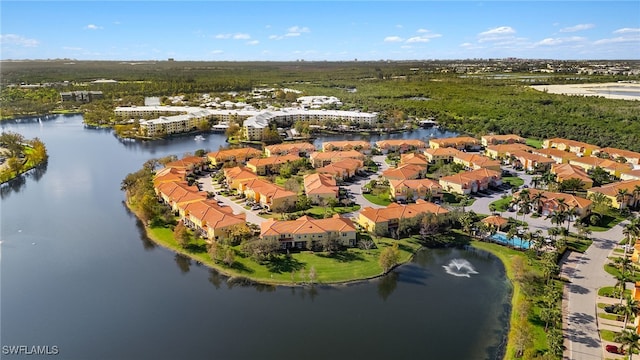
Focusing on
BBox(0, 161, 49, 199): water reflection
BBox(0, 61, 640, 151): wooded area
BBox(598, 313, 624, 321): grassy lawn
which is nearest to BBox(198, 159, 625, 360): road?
BBox(598, 313, 624, 321): grassy lawn

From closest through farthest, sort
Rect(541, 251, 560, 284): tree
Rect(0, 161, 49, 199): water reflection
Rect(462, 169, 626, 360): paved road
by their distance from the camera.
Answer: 1. Rect(462, 169, 626, 360): paved road
2. Rect(541, 251, 560, 284): tree
3. Rect(0, 161, 49, 199): water reflection

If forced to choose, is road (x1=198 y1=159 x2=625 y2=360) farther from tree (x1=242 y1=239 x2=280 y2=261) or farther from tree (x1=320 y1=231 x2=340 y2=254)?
tree (x1=320 y1=231 x2=340 y2=254)

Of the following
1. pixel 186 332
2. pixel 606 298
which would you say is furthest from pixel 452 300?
pixel 186 332

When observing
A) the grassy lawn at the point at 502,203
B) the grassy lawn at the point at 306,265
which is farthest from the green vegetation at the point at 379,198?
the grassy lawn at the point at 502,203

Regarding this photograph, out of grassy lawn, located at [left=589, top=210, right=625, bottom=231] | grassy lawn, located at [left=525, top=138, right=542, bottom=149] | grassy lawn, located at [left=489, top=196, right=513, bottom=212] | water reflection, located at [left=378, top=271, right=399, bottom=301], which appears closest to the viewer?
water reflection, located at [left=378, top=271, right=399, bottom=301]

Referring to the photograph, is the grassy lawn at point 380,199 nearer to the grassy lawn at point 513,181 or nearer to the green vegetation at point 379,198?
the green vegetation at point 379,198

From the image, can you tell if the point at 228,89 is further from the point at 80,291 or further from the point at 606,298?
the point at 606,298
